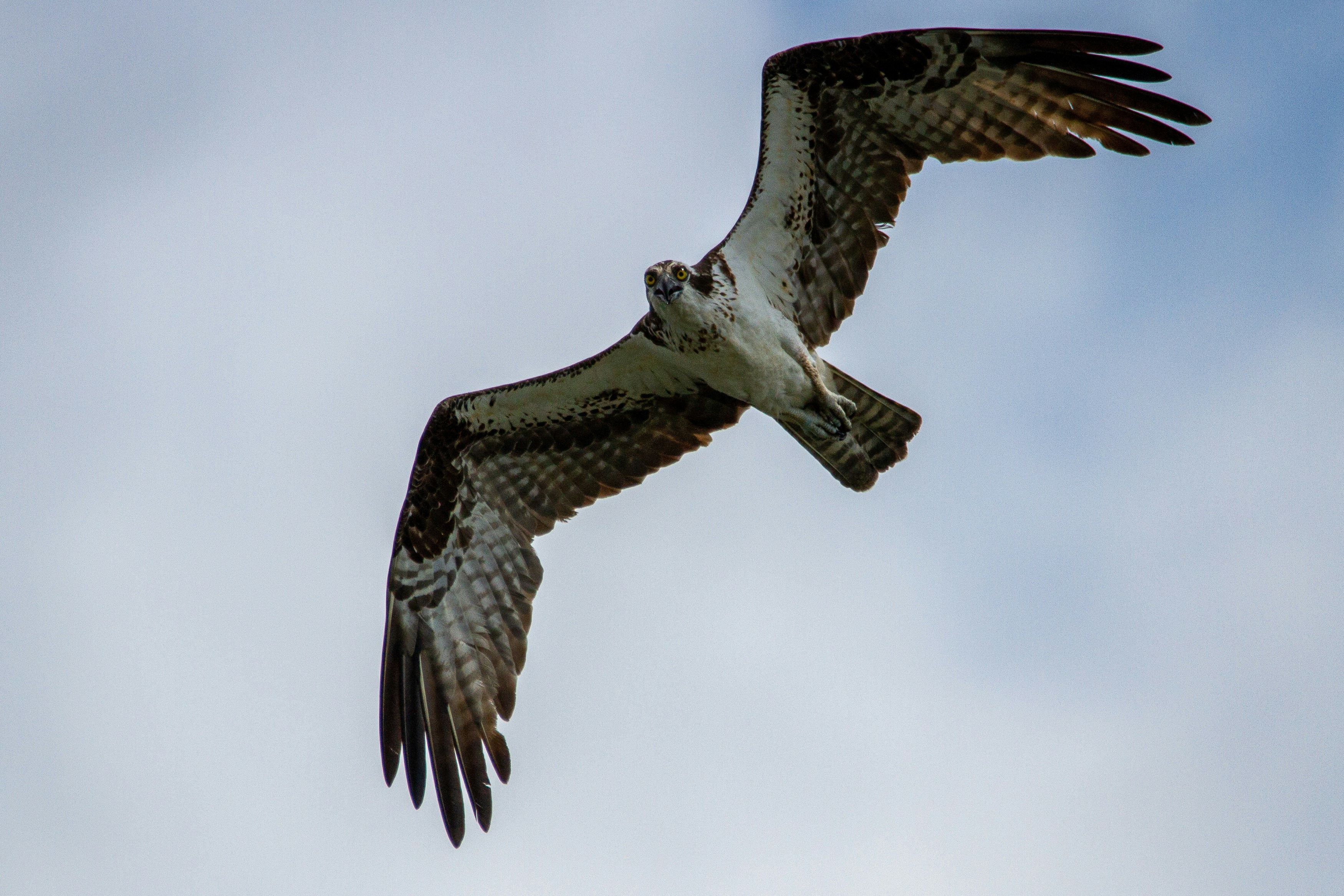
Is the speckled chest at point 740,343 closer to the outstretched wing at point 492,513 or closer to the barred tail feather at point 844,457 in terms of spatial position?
the barred tail feather at point 844,457

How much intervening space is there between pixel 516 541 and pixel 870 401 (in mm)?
2878

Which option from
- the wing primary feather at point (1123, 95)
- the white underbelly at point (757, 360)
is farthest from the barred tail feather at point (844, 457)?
the wing primary feather at point (1123, 95)

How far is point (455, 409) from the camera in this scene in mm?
10766

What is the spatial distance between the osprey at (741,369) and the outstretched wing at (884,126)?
0.01 metres

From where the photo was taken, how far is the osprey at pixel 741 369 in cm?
966

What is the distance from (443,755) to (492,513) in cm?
185

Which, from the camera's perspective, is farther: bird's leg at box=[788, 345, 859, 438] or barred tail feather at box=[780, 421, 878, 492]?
barred tail feather at box=[780, 421, 878, 492]

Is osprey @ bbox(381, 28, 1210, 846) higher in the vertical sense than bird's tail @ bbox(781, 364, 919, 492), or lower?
higher

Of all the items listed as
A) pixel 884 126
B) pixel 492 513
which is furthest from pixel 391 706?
pixel 884 126

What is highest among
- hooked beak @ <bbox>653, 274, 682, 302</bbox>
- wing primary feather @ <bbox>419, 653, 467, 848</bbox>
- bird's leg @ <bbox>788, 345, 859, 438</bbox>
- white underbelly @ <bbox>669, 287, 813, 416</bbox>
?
hooked beak @ <bbox>653, 274, 682, 302</bbox>

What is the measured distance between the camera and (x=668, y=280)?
30.9ft

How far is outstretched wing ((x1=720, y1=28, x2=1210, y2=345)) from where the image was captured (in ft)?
31.5

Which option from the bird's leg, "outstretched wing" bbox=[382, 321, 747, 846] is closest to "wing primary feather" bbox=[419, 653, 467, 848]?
"outstretched wing" bbox=[382, 321, 747, 846]

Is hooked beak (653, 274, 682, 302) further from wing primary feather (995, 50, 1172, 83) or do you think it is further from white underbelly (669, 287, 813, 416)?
wing primary feather (995, 50, 1172, 83)
